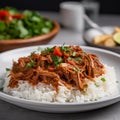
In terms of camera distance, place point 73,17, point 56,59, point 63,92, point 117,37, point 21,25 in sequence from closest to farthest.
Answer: point 63,92, point 56,59, point 117,37, point 21,25, point 73,17

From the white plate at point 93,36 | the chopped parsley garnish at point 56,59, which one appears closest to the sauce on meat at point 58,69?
the chopped parsley garnish at point 56,59

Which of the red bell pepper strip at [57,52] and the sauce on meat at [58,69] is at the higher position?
the red bell pepper strip at [57,52]

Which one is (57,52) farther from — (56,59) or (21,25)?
(21,25)

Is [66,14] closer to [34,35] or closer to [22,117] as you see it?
[34,35]

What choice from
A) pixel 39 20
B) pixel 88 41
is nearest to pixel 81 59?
pixel 88 41

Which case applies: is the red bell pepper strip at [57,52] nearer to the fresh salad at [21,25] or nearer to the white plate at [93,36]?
the white plate at [93,36]

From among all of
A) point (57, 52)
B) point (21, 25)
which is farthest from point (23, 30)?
point (57, 52)

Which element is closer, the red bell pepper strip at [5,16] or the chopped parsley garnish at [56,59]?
the chopped parsley garnish at [56,59]

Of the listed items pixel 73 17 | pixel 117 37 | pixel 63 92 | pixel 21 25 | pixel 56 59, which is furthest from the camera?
pixel 73 17
